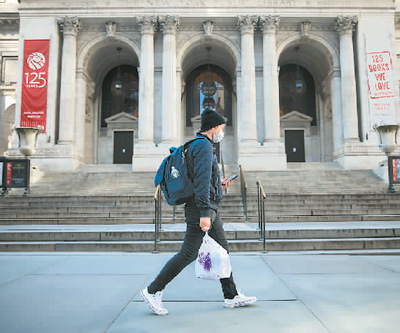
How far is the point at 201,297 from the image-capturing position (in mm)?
3986

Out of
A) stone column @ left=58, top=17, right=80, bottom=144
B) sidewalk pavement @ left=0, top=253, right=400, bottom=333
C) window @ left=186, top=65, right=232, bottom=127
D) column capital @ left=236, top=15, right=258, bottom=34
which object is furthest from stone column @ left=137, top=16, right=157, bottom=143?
sidewalk pavement @ left=0, top=253, right=400, bottom=333

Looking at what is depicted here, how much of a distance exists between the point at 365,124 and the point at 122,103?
16.8 meters

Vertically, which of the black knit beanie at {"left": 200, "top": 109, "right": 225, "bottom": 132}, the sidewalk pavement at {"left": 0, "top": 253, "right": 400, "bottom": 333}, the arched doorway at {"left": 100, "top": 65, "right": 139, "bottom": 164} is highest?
the arched doorway at {"left": 100, "top": 65, "right": 139, "bottom": 164}

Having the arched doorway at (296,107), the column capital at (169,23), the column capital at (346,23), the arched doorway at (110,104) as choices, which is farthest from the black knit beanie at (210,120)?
the arched doorway at (296,107)

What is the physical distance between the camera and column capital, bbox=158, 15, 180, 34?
23016mm

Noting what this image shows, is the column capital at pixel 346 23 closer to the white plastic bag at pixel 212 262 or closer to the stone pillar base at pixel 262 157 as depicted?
the stone pillar base at pixel 262 157

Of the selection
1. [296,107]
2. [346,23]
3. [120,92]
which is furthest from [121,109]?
[346,23]

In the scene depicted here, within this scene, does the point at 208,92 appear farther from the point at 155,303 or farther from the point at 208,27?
the point at 155,303

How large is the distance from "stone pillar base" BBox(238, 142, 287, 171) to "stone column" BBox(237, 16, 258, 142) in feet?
2.32

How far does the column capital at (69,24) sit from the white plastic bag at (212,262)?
23.0 meters

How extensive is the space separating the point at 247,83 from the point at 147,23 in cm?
715

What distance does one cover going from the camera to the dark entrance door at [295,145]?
91.0 ft

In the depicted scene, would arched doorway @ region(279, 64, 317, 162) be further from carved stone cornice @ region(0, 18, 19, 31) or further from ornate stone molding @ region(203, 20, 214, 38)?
carved stone cornice @ region(0, 18, 19, 31)

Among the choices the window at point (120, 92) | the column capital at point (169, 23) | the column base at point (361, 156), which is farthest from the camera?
the window at point (120, 92)
